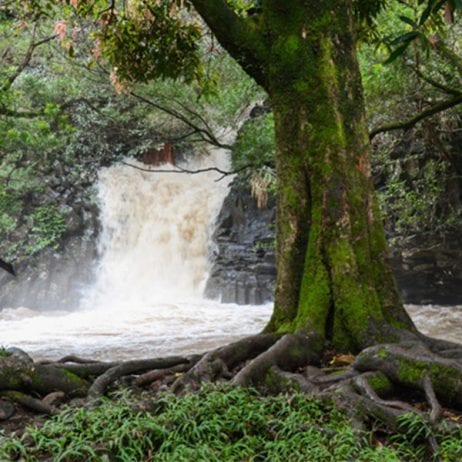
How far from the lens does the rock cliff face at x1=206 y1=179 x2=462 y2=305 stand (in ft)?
46.0

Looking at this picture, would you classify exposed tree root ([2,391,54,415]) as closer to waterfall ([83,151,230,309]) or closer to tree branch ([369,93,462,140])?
tree branch ([369,93,462,140])

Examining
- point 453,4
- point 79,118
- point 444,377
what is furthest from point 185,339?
point 79,118

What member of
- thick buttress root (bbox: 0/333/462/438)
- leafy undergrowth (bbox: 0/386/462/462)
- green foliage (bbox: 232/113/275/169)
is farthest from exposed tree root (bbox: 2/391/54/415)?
green foliage (bbox: 232/113/275/169)

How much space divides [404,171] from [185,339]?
597 centimetres

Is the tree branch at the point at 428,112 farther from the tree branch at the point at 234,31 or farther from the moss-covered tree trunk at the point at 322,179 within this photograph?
the tree branch at the point at 234,31

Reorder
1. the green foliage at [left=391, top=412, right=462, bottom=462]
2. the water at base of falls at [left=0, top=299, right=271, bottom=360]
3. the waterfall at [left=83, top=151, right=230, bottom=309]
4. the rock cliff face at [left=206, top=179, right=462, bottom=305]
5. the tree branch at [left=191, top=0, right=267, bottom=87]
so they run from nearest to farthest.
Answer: the green foliage at [left=391, top=412, right=462, bottom=462] < the tree branch at [left=191, top=0, right=267, bottom=87] < the water at base of falls at [left=0, top=299, right=271, bottom=360] < the rock cliff face at [left=206, top=179, right=462, bottom=305] < the waterfall at [left=83, top=151, right=230, bottom=309]

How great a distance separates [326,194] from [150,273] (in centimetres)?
1300

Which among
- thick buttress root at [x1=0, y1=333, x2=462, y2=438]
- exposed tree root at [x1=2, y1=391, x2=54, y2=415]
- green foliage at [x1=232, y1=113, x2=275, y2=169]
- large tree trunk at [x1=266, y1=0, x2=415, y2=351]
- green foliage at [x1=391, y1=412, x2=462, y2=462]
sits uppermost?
green foliage at [x1=232, y1=113, x2=275, y2=169]

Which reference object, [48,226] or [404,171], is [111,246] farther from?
[404,171]

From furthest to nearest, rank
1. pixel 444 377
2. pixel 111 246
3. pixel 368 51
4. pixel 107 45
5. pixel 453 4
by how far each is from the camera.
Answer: pixel 111 246
pixel 368 51
pixel 107 45
pixel 444 377
pixel 453 4

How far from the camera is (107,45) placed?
304 inches

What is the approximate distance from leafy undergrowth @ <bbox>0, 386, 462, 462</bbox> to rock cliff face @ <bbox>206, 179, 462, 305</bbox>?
34.8 ft

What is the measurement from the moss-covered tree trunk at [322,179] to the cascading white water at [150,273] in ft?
21.6

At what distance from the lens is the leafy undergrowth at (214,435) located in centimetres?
329
